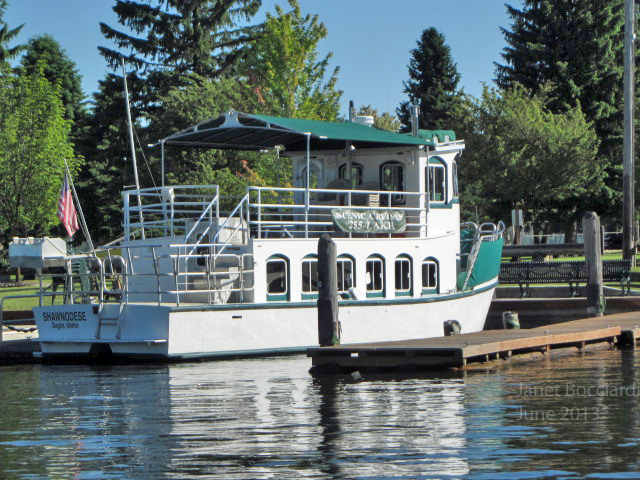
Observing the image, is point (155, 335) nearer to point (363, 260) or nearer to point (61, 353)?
point (61, 353)

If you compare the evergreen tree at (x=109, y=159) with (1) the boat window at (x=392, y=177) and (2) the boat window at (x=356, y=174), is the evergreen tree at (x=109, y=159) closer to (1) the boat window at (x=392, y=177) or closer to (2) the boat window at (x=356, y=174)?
(2) the boat window at (x=356, y=174)

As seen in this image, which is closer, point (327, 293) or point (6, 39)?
point (327, 293)

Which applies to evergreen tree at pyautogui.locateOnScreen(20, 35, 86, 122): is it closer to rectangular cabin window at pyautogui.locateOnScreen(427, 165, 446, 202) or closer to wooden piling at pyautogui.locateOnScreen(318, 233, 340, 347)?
rectangular cabin window at pyautogui.locateOnScreen(427, 165, 446, 202)

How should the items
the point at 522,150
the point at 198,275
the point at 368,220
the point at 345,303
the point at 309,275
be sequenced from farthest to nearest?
the point at 522,150 → the point at 368,220 → the point at 309,275 → the point at 345,303 → the point at 198,275

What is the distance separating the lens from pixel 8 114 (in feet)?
155

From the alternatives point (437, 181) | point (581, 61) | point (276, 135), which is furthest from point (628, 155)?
point (581, 61)

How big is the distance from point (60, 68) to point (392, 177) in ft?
179

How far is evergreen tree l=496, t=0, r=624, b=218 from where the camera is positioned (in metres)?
60.8

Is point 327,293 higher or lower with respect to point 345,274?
lower

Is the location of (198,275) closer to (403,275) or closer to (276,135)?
(276,135)

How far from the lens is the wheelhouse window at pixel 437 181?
2661 cm

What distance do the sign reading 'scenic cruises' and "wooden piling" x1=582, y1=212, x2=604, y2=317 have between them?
468 cm

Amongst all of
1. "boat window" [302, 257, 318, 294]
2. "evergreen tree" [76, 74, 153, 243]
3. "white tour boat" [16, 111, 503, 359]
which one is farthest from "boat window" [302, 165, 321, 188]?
"evergreen tree" [76, 74, 153, 243]

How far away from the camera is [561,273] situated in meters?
31.3
